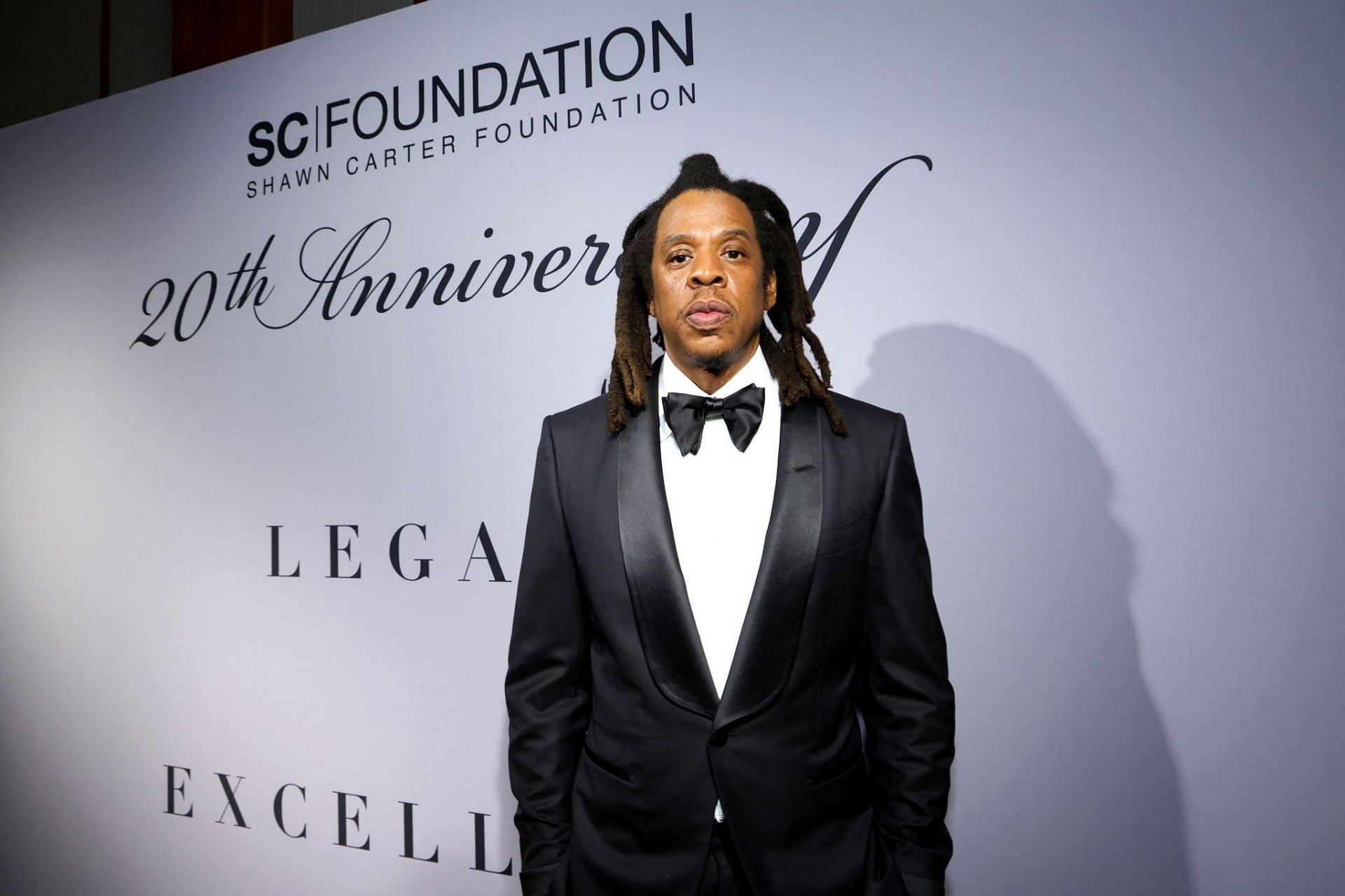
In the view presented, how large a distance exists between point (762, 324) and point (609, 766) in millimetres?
781

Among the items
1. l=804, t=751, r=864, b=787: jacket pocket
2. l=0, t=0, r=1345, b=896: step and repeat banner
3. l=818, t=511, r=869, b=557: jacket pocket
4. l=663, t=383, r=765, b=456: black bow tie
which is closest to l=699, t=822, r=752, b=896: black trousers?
l=804, t=751, r=864, b=787: jacket pocket

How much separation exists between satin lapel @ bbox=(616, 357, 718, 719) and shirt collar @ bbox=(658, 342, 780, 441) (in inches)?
4.2

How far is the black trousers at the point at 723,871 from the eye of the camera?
4.03 ft

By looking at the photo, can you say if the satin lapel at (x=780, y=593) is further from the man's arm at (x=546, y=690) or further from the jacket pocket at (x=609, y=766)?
the man's arm at (x=546, y=690)

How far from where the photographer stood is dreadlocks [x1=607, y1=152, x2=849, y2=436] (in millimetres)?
1398

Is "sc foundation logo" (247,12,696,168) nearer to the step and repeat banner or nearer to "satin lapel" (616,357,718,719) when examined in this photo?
the step and repeat banner

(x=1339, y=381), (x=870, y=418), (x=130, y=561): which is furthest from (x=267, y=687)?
(x=1339, y=381)

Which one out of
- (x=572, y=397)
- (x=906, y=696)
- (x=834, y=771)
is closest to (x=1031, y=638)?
(x=906, y=696)

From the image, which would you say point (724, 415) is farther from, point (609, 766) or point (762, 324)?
point (609, 766)

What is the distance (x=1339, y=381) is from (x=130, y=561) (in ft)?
10.1

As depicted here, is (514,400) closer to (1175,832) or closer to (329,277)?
(329,277)

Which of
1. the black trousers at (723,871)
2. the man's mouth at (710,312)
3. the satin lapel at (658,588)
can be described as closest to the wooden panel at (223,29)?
the man's mouth at (710,312)

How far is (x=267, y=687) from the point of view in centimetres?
232

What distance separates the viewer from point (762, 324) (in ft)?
4.82
